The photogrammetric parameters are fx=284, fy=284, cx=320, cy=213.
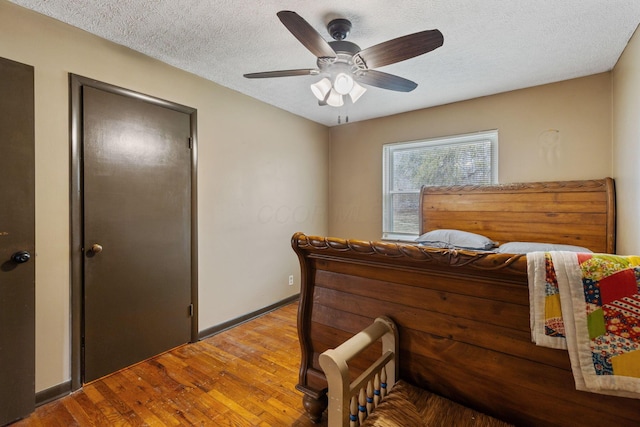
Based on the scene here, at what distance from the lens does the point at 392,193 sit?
3.88m

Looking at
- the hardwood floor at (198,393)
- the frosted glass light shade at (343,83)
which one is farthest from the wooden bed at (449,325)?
the frosted glass light shade at (343,83)

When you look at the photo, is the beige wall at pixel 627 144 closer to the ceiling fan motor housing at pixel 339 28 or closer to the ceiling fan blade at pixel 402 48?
the ceiling fan blade at pixel 402 48

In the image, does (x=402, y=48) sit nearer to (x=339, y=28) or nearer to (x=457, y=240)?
(x=339, y=28)

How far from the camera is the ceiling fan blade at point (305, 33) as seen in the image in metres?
1.37

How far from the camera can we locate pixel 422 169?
3.62 meters

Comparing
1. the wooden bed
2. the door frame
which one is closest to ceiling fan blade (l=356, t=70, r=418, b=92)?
the wooden bed

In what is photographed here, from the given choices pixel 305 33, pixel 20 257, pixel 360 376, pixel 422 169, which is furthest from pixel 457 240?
pixel 20 257

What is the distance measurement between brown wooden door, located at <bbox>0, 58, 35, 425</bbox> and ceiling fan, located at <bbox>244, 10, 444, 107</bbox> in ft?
4.55

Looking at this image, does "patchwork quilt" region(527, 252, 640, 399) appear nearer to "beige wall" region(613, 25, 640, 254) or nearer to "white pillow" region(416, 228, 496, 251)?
"beige wall" region(613, 25, 640, 254)

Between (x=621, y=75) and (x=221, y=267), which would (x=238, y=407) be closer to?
(x=221, y=267)

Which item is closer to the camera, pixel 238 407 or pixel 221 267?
pixel 238 407

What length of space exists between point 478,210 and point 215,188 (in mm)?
2751

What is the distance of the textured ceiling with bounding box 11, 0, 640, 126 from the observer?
171cm

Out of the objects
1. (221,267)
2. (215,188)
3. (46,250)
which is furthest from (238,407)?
(215,188)
